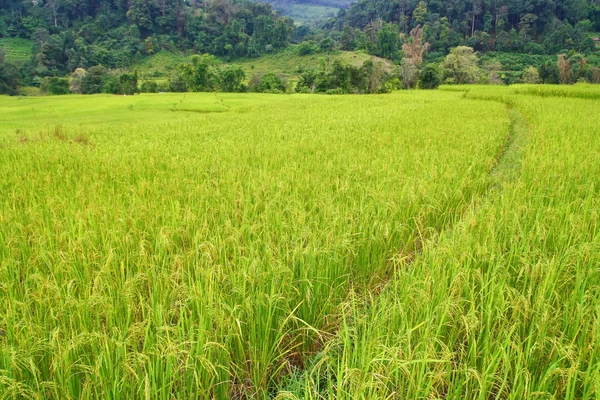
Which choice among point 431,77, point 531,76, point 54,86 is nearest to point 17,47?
point 54,86

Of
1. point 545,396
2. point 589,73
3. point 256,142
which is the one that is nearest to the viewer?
point 545,396

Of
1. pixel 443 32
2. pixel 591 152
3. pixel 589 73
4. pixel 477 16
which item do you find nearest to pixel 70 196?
pixel 591 152

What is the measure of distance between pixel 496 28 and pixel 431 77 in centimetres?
5374

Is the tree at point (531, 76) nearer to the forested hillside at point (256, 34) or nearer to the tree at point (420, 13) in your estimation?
the forested hillside at point (256, 34)

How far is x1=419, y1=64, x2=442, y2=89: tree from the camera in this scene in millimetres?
Result: 42781

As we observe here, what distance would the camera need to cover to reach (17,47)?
70.7m

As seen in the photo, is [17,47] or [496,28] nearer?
[17,47]

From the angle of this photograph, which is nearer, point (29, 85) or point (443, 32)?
point (29, 85)

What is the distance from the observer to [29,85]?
48.3m

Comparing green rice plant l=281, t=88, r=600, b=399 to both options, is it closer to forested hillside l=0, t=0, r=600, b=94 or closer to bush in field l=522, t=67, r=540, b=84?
bush in field l=522, t=67, r=540, b=84

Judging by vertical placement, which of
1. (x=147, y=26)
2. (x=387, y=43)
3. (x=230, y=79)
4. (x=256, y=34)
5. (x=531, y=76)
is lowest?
(x=230, y=79)

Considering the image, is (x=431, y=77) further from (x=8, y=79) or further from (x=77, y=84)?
(x=8, y=79)

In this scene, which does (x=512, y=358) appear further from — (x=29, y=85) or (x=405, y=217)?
(x=29, y=85)

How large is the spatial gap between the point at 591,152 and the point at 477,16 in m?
98.0
